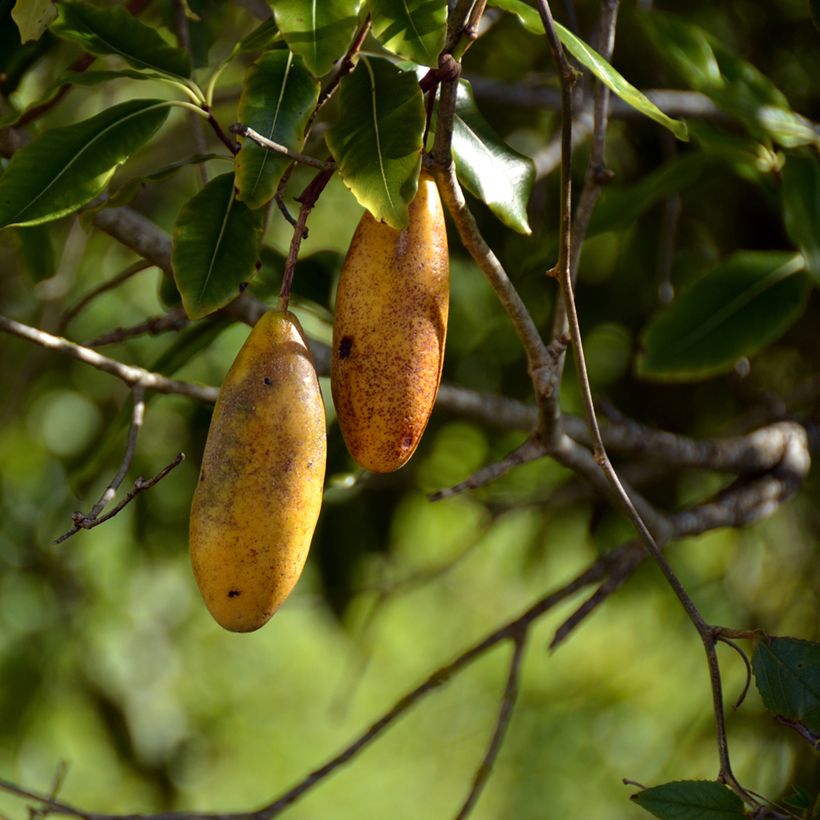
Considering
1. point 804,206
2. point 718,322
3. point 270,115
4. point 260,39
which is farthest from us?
point 718,322

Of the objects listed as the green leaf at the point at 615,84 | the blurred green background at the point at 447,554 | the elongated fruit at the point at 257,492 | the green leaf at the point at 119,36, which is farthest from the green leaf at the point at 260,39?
the blurred green background at the point at 447,554

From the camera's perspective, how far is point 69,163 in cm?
74

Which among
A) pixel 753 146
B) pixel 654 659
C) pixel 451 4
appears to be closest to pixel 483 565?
pixel 654 659

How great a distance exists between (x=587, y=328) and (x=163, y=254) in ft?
2.33

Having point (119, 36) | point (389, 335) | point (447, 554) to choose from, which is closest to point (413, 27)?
point (389, 335)

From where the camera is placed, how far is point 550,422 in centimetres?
87

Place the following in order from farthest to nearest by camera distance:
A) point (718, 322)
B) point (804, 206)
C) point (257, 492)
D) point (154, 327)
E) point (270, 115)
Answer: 1. point (718, 322)
2. point (804, 206)
3. point (154, 327)
4. point (270, 115)
5. point (257, 492)

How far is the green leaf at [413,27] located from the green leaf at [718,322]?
2.14ft

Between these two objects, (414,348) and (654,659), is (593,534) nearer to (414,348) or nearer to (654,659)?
(654,659)

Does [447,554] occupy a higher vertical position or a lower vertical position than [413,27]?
lower

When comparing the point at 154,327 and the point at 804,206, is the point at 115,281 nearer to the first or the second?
the point at 154,327

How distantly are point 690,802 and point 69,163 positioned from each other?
1.72 ft

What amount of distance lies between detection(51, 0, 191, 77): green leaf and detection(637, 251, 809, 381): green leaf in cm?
58

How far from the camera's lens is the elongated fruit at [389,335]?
586mm
